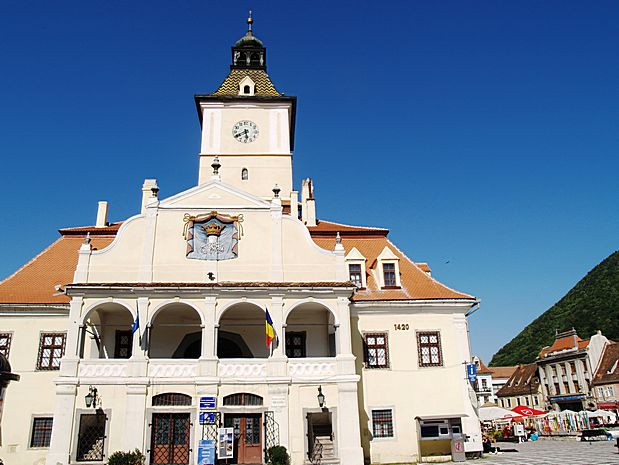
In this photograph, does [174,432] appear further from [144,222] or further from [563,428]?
[563,428]

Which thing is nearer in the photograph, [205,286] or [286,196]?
[205,286]

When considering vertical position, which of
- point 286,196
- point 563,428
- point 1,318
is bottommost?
point 563,428

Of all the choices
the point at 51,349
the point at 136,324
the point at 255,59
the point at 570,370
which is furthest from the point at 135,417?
the point at 570,370

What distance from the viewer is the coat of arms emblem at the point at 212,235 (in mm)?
23484

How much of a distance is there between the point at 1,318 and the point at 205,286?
9567 millimetres

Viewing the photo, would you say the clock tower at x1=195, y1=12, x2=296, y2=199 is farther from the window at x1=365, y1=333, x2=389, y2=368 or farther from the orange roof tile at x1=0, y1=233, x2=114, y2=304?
the window at x1=365, y1=333, x2=389, y2=368

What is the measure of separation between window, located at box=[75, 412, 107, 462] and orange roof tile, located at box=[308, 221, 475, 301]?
1174 centimetres

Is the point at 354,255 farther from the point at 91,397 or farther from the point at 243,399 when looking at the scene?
the point at 91,397

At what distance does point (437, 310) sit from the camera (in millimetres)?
25672

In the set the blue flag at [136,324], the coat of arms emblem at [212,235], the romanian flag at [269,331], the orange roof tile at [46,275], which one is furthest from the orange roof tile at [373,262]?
the orange roof tile at [46,275]

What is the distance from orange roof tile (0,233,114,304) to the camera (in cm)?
2452

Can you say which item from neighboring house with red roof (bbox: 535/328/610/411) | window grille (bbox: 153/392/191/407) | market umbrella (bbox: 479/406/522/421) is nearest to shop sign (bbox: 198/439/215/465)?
window grille (bbox: 153/392/191/407)

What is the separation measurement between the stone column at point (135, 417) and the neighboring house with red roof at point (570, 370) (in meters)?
52.0

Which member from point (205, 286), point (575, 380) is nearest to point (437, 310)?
point (205, 286)
